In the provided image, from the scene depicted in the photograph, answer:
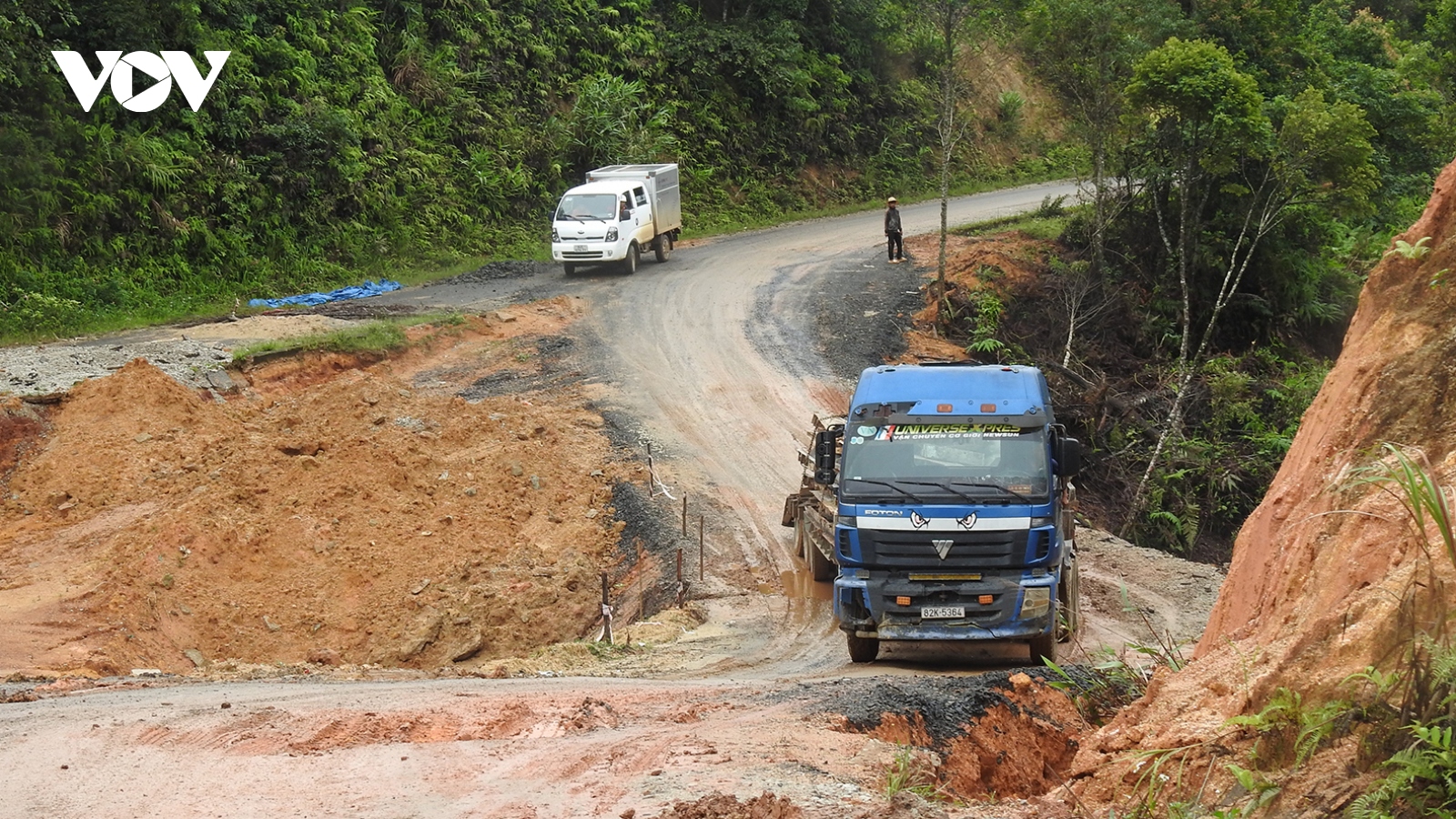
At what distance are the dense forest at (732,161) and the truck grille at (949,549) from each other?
10286 millimetres

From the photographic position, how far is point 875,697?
32.7 ft

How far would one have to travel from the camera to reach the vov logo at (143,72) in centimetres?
2808

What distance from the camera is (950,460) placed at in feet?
39.7

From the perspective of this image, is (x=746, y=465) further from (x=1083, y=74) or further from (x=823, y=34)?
(x=823, y=34)

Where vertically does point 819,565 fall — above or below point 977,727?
below

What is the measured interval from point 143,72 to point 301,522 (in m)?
16.3

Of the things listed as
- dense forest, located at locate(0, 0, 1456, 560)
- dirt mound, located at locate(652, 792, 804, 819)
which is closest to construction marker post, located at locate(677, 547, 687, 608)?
dirt mound, located at locate(652, 792, 804, 819)

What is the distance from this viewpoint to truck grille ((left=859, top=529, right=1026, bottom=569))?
11.7 m

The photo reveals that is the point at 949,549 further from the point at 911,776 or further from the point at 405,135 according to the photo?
the point at 405,135

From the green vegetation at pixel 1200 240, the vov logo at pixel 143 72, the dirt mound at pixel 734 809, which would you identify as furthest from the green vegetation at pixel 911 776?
the vov logo at pixel 143 72

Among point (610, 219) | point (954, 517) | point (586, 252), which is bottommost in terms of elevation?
point (954, 517)

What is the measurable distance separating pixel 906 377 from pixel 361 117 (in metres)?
24.8

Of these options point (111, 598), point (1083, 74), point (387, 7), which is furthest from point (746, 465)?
point (387, 7)

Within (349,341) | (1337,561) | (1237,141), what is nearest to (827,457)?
(1337,561)
